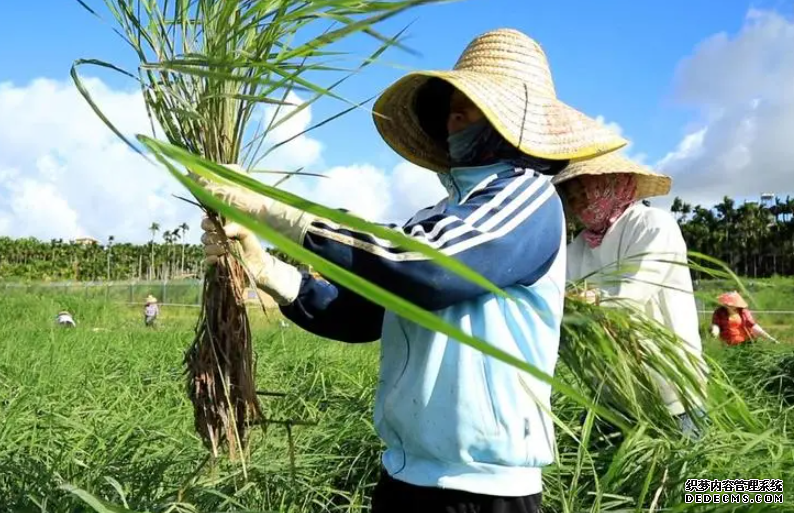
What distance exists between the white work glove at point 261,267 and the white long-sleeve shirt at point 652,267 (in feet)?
2.99

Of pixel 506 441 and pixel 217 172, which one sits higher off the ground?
pixel 217 172

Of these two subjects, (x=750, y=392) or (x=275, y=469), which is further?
(x=750, y=392)

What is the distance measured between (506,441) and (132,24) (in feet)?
3.16

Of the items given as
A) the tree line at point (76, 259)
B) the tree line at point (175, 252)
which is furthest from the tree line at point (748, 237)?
the tree line at point (76, 259)

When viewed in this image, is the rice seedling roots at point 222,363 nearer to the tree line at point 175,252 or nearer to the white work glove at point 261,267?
the white work glove at point 261,267

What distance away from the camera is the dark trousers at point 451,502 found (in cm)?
118

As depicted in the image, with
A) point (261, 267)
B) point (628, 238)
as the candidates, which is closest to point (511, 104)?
point (261, 267)

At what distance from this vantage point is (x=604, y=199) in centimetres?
236

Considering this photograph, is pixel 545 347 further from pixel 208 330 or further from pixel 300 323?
pixel 208 330

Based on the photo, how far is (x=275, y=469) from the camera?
79.9 inches

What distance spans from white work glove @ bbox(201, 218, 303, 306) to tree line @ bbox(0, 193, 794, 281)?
39.8 m

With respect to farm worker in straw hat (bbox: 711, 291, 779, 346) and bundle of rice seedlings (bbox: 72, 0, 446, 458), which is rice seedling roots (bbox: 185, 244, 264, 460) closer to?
bundle of rice seedlings (bbox: 72, 0, 446, 458)

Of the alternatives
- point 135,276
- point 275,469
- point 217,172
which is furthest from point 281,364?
point 135,276

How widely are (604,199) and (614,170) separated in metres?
0.13
